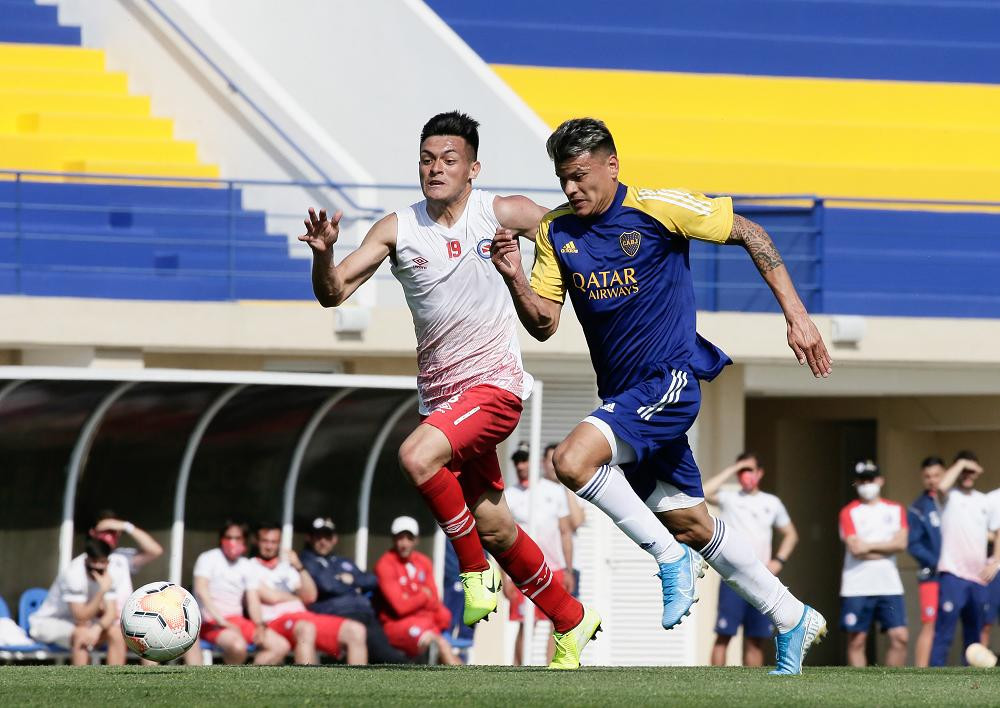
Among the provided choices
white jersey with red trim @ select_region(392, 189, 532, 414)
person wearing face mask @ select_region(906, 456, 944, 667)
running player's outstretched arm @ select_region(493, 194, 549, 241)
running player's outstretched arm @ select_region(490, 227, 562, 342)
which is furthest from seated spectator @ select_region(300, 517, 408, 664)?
running player's outstretched arm @ select_region(490, 227, 562, 342)

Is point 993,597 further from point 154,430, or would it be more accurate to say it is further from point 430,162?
point 430,162

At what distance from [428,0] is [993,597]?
884cm

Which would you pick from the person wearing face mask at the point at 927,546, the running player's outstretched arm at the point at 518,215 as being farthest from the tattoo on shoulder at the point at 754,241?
the person wearing face mask at the point at 927,546

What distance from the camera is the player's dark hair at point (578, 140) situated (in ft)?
22.7

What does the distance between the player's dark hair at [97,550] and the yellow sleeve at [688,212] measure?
7028 millimetres

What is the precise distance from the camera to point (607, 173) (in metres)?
7.01

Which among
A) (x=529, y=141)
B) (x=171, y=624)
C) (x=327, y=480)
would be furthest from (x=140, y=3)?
(x=171, y=624)

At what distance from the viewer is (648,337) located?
6.96 meters

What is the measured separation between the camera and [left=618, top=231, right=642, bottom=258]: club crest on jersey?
6.94 metres

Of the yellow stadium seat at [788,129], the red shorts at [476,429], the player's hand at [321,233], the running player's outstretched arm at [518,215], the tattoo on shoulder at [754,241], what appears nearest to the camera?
the player's hand at [321,233]

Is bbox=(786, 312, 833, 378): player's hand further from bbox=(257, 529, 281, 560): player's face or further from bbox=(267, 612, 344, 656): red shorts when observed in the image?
bbox=(257, 529, 281, 560): player's face

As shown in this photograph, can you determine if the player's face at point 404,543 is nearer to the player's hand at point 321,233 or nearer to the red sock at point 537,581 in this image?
the red sock at point 537,581

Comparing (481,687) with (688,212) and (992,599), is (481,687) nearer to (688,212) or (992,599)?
(688,212)

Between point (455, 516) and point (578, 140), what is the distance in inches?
60.6
